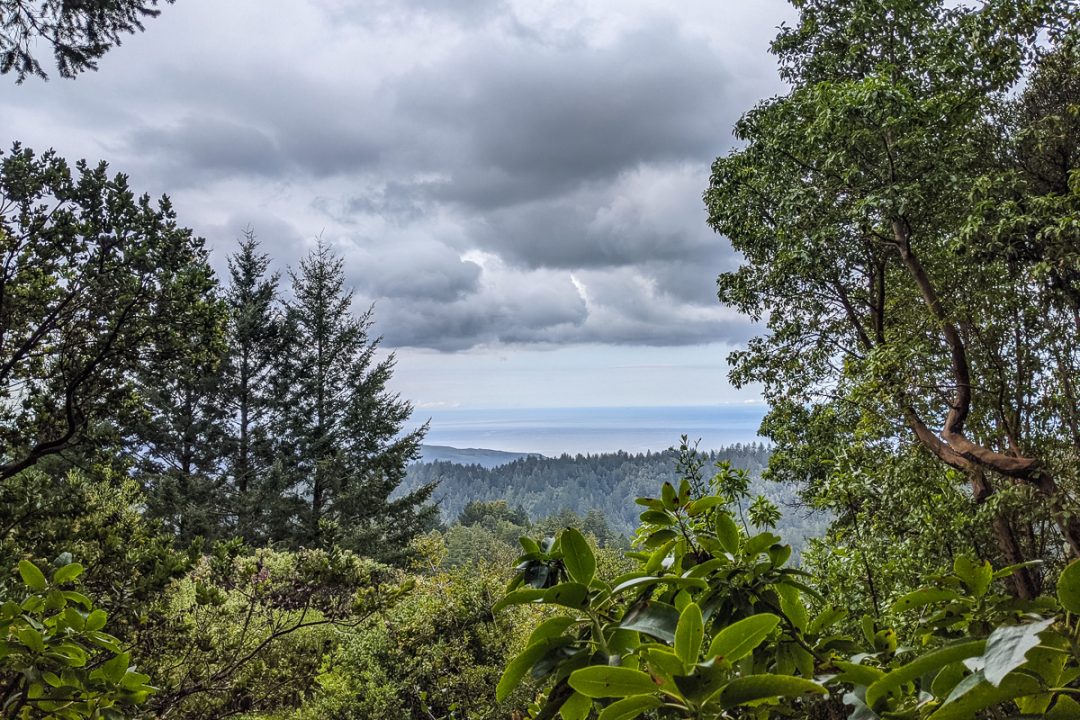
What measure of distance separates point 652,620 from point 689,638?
0.14 m

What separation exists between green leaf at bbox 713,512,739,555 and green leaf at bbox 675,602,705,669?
35cm

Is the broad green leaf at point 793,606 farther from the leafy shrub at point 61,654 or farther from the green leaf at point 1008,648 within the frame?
the leafy shrub at point 61,654

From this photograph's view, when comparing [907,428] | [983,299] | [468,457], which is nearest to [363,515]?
[907,428]

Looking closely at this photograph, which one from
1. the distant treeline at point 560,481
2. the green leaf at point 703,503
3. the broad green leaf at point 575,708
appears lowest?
the distant treeline at point 560,481

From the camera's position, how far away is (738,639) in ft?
1.74

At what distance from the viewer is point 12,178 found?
13.9 feet

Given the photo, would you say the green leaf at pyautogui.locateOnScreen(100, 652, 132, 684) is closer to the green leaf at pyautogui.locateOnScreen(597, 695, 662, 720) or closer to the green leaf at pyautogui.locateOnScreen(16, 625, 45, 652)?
the green leaf at pyautogui.locateOnScreen(16, 625, 45, 652)

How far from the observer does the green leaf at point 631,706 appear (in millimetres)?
453

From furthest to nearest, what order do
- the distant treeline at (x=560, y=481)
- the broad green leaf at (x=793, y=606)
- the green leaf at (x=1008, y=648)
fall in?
the distant treeline at (x=560, y=481)
the broad green leaf at (x=793, y=606)
the green leaf at (x=1008, y=648)

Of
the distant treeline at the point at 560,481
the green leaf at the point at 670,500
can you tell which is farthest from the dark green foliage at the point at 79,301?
the distant treeline at the point at 560,481

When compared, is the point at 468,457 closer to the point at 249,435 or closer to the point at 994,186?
the point at 249,435

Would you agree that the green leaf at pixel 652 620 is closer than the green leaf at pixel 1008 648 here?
No

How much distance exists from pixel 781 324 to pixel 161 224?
799 centimetres

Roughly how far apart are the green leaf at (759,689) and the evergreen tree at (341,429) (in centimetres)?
1538
